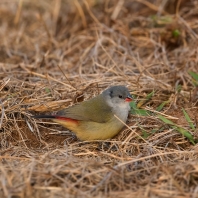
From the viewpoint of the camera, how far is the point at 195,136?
14.9 ft

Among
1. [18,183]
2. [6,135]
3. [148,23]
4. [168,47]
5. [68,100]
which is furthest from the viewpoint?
[148,23]

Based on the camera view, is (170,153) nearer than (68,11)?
Yes

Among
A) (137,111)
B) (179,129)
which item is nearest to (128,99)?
(137,111)

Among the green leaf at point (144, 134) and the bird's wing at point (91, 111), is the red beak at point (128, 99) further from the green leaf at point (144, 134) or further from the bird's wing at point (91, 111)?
the green leaf at point (144, 134)

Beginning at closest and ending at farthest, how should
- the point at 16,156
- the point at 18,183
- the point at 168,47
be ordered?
the point at 18,183 < the point at 16,156 < the point at 168,47

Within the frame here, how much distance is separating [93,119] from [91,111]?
95mm

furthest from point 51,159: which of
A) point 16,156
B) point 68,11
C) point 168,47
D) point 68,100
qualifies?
point 68,11

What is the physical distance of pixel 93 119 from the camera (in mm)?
4867

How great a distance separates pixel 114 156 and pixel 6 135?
1.28 metres

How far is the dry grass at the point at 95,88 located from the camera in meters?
3.68

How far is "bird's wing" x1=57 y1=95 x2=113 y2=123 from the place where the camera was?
4.80m

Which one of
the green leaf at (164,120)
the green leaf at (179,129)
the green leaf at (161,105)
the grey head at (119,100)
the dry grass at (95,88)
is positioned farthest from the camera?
the green leaf at (161,105)

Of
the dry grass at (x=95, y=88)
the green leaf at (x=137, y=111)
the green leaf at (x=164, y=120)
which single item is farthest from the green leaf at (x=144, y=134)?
Answer: the green leaf at (x=137, y=111)

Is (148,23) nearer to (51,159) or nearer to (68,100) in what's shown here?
(68,100)
